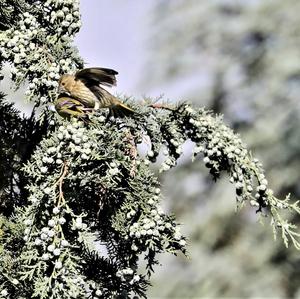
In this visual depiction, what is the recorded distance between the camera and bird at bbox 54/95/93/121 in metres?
0.92

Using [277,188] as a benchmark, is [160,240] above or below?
below

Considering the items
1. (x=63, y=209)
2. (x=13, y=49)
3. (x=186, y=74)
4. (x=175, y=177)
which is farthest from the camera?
(x=186, y=74)

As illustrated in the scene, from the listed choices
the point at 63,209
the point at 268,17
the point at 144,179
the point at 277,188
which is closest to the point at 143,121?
the point at 144,179

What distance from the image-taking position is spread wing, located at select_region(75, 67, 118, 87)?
926 mm

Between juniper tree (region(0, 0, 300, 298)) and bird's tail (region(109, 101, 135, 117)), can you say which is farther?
bird's tail (region(109, 101, 135, 117))

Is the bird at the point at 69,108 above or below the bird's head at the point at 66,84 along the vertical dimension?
below

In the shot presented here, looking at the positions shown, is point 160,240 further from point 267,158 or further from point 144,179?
point 267,158

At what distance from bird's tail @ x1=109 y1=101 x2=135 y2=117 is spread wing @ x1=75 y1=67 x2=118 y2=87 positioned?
34mm

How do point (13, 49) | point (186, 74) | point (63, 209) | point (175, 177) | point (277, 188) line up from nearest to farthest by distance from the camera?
point (63, 209)
point (13, 49)
point (277, 188)
point (175, 177)
point (186, 74)

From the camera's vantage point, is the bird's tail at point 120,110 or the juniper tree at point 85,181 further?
the bird's tail at point 120,110

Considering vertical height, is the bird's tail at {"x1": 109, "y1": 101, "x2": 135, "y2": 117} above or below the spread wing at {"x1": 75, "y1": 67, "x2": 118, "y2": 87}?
below

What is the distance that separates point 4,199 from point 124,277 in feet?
0.77

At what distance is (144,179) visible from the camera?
3.03ft

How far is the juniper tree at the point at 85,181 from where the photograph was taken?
2.74ft
